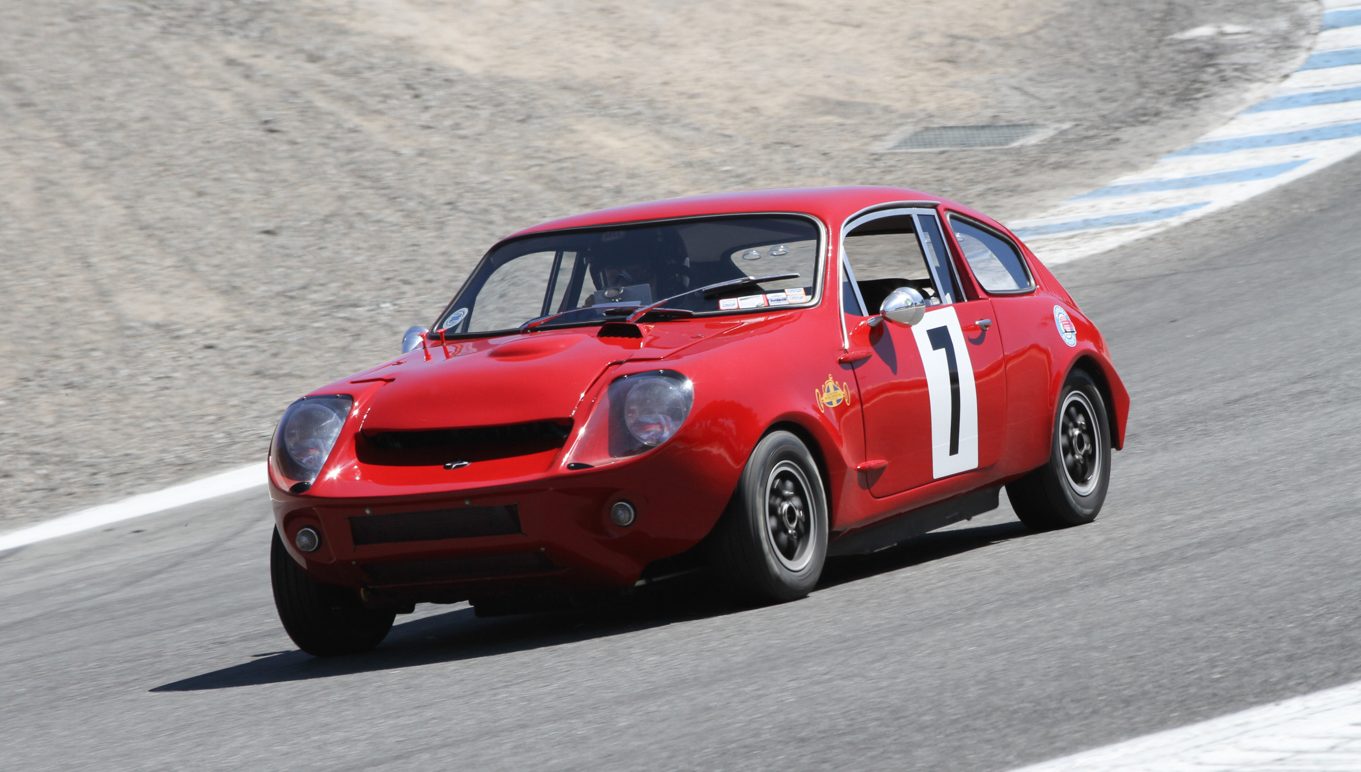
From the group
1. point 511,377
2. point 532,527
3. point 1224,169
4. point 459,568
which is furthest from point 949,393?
point 1224,169

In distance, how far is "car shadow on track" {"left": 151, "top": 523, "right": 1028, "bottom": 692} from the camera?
5957 mm

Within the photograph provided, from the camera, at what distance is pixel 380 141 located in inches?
722

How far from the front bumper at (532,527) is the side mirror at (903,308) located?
111cm

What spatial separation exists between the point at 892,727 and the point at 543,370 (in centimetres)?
198

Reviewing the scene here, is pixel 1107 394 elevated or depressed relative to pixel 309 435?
elevated

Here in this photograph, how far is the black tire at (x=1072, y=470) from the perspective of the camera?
7.30 m

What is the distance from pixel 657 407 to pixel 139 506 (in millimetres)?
5577

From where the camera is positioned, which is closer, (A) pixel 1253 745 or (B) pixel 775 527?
(A) pixel 1253 745

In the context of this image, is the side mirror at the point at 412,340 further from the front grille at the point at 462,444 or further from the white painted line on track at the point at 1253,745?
the white painted line on track at the point at 1253,745

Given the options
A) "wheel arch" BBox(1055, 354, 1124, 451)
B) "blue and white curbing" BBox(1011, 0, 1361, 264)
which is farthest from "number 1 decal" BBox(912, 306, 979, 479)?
"blue and white curbing" BBox(1011, 0, 1361, 264)

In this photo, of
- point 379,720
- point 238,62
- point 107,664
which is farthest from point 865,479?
point 238,62

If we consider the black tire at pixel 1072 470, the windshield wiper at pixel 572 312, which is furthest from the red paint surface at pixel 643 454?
the black tire at pixel 1072 470

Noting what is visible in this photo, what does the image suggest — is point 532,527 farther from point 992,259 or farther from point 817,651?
point 992,259

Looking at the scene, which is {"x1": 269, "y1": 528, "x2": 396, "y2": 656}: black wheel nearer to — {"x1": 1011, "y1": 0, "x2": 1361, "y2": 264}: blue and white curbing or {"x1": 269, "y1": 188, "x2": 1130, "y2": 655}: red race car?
{"x1": 269, "y1": 188, "x2": 1130, "y2": 655}: red race car
